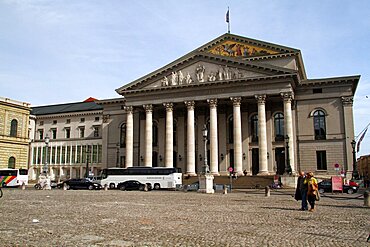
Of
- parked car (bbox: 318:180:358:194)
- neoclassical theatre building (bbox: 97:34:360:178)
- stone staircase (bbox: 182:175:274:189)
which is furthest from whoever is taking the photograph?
neoclassical theatre building (bbox: 97:34:360:178)

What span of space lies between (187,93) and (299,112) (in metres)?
15.9

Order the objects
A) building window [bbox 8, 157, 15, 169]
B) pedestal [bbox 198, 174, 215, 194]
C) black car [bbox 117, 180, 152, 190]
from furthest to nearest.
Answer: building window [bbox 8, 157, 15, 169], black car [bbox 117, 180, 152, 190], pedestal [bbox 198, 174, 215, 194]

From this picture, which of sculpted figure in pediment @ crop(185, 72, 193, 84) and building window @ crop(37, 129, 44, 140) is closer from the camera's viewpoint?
sculpted figure in pediment @ crop(185, 72, 193, 84)

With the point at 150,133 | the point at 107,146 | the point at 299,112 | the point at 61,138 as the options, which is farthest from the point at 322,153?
the point at 61,138

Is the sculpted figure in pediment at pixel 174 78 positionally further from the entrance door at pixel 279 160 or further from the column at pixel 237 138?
the entrance door at pixel 279 160

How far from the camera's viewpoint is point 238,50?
187 feet

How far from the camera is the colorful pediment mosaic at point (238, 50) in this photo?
183 feet

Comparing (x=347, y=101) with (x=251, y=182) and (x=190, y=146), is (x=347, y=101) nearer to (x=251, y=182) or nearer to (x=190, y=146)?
(x=251, y=182)

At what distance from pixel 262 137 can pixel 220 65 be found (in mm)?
11798

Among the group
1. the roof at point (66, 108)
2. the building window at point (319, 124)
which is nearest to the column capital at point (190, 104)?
the building window at point (319, 124)

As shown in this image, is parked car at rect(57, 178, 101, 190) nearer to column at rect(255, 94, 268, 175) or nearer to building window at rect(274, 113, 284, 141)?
column at rect(255, 94, 268, 175)

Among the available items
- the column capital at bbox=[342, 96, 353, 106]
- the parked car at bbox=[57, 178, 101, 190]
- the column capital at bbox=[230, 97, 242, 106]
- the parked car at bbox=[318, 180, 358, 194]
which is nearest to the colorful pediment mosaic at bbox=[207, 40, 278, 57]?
the column capital at bbox=[230, 97, 242, 106]

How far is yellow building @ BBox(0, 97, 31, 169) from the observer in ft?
200

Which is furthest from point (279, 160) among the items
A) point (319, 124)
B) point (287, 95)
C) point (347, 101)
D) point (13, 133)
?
point (13, 133)
